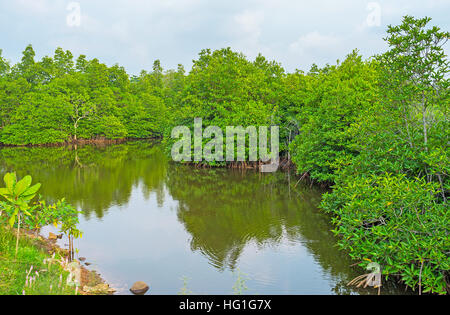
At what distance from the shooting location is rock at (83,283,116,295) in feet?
27.6

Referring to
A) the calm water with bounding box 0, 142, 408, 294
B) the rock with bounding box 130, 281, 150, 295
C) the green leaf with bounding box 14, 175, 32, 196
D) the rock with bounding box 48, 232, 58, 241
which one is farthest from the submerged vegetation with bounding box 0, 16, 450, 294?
the rock with bounding box 48, 232, 58, 241

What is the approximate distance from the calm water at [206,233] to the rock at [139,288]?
0.23 meters

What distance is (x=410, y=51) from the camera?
10.4 m

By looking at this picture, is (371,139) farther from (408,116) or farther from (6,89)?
(6,89)

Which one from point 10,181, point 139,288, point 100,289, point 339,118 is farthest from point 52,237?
point 339,118

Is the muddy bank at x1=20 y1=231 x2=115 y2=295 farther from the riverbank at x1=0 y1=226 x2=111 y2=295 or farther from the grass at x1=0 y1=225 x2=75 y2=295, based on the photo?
the grass at x1=0 y1=225 x2=75 y2=295

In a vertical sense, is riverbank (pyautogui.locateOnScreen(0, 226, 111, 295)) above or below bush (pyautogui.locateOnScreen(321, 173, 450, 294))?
below

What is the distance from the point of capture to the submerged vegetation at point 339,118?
8070 millimetres

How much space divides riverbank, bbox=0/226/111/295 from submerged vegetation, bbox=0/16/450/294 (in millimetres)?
7044

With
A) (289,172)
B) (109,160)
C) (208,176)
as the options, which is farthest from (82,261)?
(109,160)

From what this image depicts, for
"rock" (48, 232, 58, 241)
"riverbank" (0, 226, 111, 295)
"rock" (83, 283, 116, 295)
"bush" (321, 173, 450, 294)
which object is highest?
"bush" (321, 173, 450, 294)

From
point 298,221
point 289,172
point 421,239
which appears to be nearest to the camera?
point 421,239

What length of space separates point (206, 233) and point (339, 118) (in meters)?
11.0
